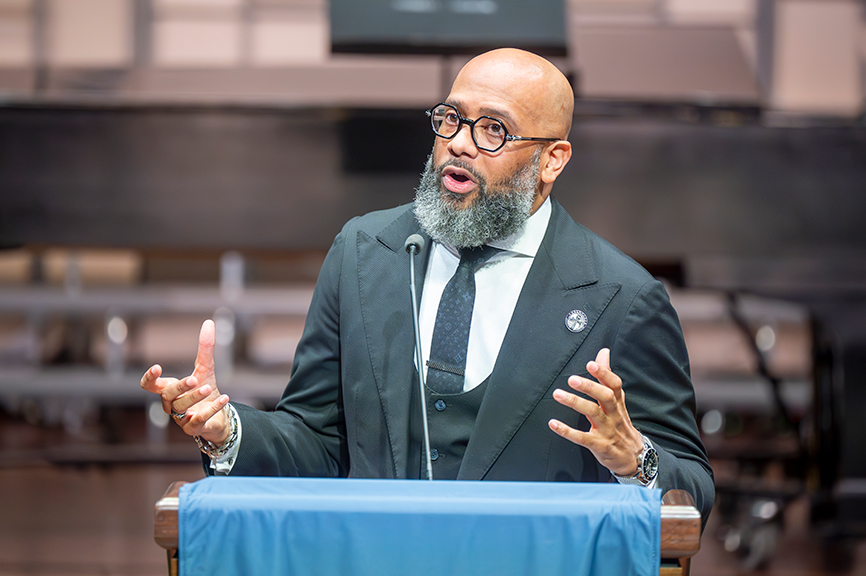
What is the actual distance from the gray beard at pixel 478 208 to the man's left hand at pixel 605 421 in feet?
1.37

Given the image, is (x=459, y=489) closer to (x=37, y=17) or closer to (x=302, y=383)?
(x=302, y=383)

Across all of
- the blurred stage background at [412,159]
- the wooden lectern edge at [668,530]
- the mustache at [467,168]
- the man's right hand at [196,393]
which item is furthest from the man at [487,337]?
the blurred stage background at [412,159]

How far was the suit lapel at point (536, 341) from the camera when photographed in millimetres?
1406

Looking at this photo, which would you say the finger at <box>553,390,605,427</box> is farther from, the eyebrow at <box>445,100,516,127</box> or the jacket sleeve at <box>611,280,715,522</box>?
the eyebrow at <box>445,100,516,127</box>

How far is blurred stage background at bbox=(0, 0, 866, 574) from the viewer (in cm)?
296

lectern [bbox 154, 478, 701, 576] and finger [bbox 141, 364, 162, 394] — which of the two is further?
finger [bbox 141, 364, 162, 394]

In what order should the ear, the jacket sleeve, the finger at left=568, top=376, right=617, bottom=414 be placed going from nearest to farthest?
the finger at left=568, top=376, right=617, bottom=414 < the jacket sleeve < the ear

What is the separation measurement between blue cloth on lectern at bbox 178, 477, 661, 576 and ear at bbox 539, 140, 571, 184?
0.74 meters

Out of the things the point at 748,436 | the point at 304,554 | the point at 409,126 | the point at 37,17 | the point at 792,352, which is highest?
the point at 37,17

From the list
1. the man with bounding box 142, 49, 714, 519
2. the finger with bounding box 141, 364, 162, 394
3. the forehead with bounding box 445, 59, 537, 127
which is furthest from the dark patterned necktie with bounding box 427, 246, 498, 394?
the finger with bounding box 141, 364, 162, 394

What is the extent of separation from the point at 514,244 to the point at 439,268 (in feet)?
0.48

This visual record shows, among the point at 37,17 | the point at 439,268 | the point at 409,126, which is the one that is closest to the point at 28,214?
the point at 409,126

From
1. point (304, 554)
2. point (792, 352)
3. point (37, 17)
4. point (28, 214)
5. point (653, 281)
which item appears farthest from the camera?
point (792, 352)

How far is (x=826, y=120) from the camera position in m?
3.04
